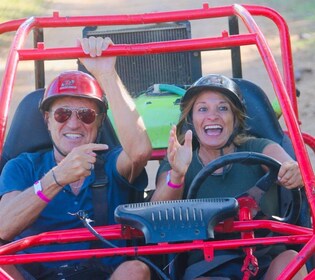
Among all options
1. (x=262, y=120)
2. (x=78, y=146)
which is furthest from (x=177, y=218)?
(x=262, y=120)

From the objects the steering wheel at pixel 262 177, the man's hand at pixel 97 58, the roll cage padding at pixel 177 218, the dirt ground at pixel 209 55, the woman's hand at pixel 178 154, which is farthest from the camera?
the dirt ground at pixel 209 55

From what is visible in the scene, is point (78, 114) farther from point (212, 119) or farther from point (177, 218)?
point (177, 218)

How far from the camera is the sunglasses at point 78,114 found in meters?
3.71

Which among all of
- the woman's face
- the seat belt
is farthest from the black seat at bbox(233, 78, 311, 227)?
the seat belt

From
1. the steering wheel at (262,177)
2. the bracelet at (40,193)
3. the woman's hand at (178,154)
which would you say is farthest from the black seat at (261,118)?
the bracelet at (40,193)

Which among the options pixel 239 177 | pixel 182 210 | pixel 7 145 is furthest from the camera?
pixel 7 145

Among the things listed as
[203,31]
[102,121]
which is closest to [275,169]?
[102,121]

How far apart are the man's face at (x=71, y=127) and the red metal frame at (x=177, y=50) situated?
24 centimetres

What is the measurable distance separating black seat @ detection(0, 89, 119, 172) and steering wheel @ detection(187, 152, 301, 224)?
0.88 m

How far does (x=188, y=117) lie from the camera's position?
12.9 feet

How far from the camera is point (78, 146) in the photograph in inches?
146

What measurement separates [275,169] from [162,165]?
67 centimetres

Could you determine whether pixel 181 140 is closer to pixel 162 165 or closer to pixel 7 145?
pixel 162 165

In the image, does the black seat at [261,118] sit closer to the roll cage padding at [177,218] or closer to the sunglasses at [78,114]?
the sunglasses at [78,114]
